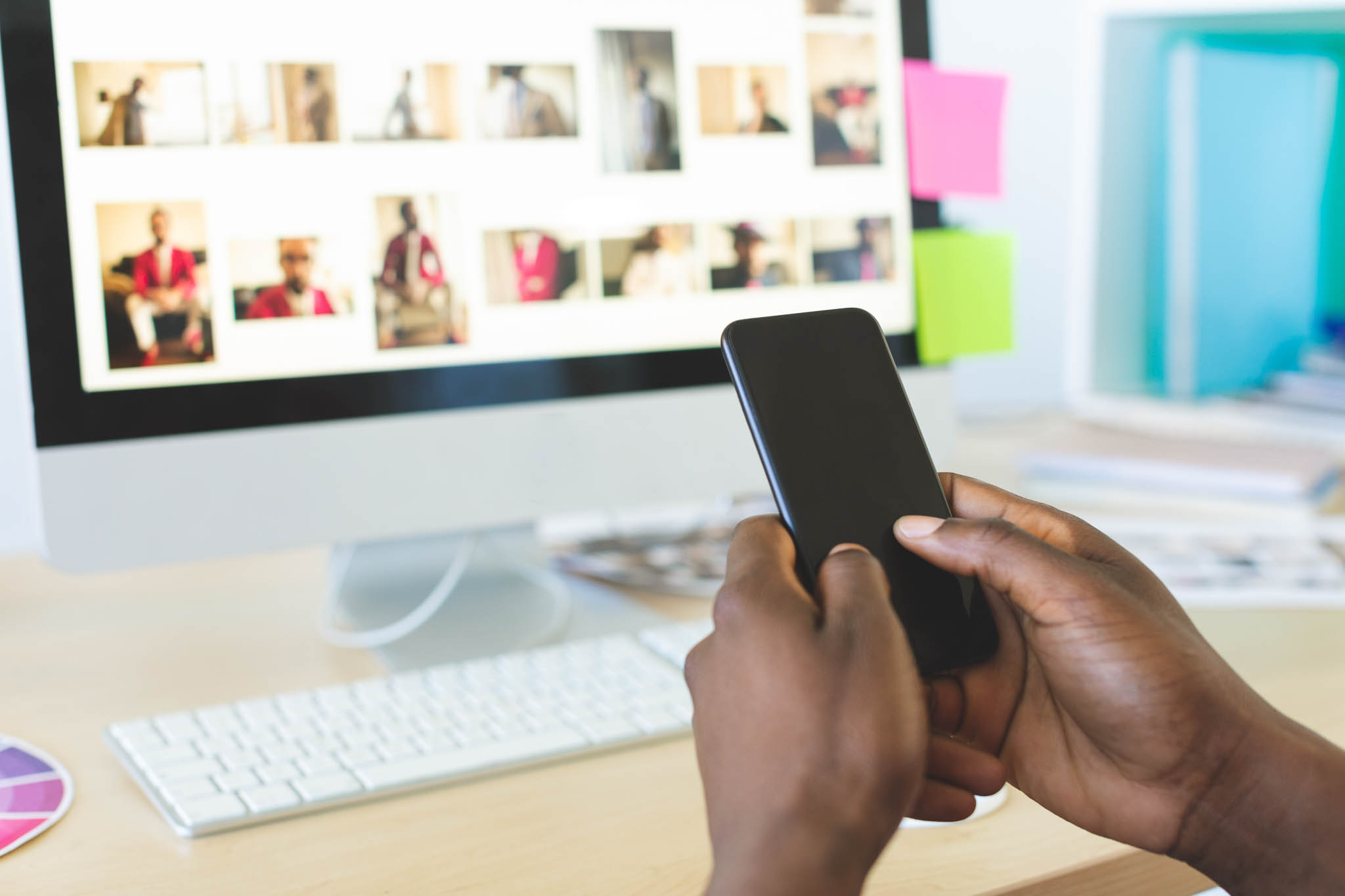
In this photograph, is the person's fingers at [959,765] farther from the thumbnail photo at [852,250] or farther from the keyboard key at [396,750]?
the thumbnail photo at [852,250]

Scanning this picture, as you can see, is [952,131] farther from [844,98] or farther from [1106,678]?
[1106,678]

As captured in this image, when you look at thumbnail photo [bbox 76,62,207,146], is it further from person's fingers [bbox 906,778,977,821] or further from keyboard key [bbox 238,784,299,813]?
person's fingers [bbox 906,778,977,821]

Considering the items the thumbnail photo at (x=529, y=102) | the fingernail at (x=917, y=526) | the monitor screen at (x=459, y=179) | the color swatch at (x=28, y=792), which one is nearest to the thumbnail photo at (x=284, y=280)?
the monitor screen at (x=459, y=179)

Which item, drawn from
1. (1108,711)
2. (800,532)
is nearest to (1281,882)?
(1108,711)

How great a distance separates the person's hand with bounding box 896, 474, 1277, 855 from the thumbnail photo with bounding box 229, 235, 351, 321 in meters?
0.32

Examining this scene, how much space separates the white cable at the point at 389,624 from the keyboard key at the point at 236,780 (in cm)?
17

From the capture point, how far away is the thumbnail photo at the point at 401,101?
0.57 m

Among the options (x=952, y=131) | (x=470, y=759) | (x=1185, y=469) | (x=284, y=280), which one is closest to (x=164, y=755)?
(x=470, y=759)

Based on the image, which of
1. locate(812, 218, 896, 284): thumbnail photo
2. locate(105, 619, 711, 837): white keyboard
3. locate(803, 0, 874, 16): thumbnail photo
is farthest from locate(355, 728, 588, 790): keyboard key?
locate(803, 0, 874, 16): thumbnail photo

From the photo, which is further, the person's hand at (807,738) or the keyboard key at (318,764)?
the keyboard key at (318,764)

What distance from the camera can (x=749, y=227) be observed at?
656mm

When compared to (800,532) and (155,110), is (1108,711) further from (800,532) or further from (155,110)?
(155,110)

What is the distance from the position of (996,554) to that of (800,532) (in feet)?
0.21

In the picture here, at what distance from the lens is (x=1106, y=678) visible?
0.37m
